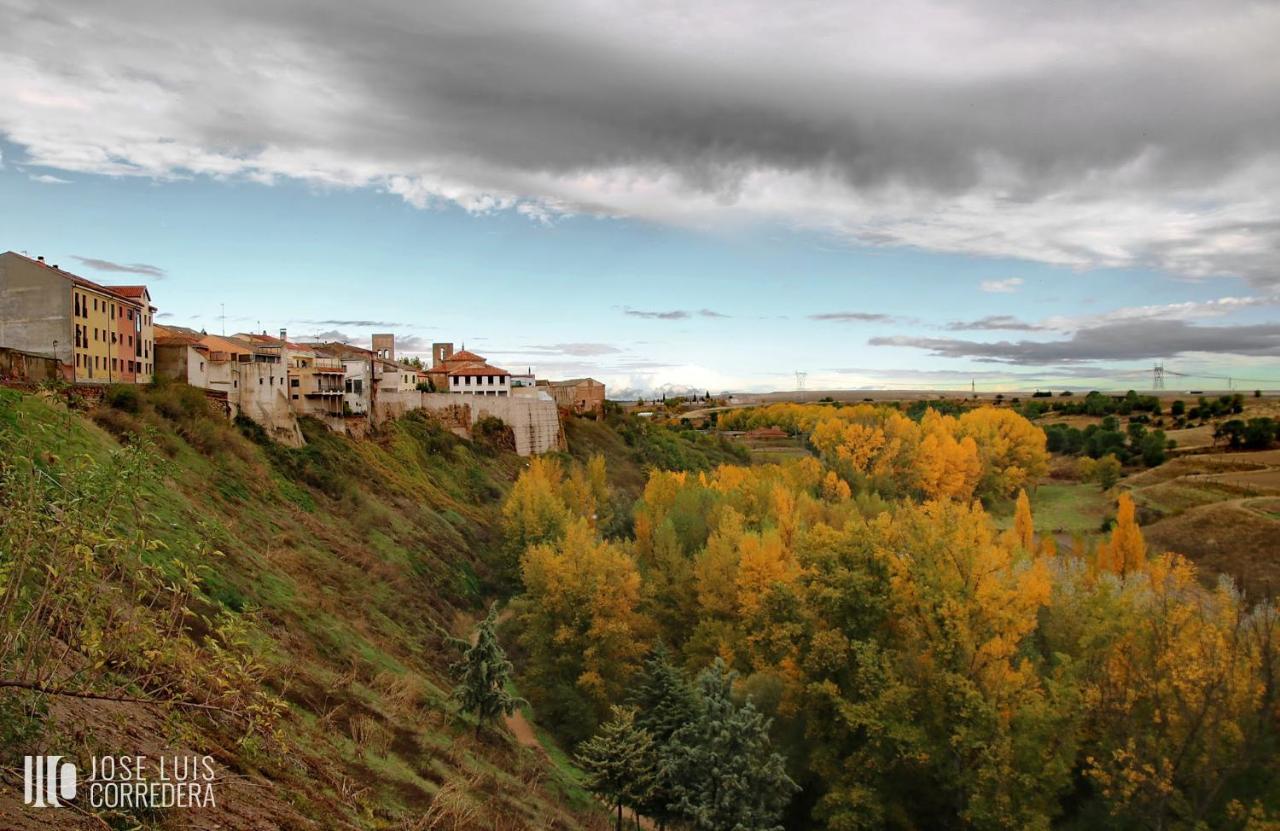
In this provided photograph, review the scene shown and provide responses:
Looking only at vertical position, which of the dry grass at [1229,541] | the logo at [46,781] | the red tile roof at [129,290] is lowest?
the dry grass at [1229,541]

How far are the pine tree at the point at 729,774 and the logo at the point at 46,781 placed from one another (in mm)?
16030

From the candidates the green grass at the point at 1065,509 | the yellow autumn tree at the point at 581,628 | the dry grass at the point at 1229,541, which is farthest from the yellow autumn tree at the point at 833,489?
the yellow autumn tree at the point at 581,628

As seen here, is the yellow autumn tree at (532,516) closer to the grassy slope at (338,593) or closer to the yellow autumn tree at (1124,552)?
the grassy slope at (338,593)

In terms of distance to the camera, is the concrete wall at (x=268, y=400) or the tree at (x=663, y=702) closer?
the tree at (x=663, y=702)

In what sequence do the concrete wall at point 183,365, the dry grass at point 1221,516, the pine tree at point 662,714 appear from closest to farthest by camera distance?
the pine tree at point 662,714
the concrete wall at point 183,365
the dry grass at point 1221,516

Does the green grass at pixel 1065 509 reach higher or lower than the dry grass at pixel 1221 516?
lower

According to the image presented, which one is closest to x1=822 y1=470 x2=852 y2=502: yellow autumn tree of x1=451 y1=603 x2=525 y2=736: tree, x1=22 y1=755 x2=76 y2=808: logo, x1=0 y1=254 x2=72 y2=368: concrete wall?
x1=451 y1=603 x2=525 y2=736: tree

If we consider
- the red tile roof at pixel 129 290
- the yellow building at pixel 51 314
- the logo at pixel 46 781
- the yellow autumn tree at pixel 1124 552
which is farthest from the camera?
the yellow autumn tree at pixel 1124 552

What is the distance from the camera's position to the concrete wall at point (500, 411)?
2589 inches

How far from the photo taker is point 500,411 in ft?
243

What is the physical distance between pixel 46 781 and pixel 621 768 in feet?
56.6

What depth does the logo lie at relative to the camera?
6.12 metres

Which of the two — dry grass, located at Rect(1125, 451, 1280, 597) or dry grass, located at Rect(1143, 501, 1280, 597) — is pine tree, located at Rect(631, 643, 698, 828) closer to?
dry grass, located at Rect(1125, 451, 1280, 597)

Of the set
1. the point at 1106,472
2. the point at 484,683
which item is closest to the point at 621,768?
the point at 484,683
